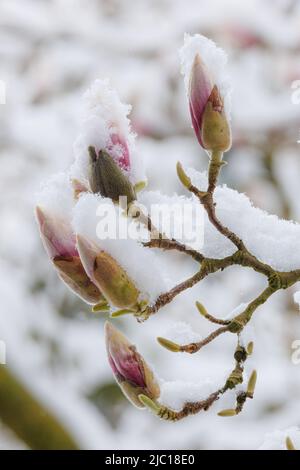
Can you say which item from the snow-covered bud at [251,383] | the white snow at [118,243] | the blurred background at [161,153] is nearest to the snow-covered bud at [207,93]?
the white snow at [118,243]

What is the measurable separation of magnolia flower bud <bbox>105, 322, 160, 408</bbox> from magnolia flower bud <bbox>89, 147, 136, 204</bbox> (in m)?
0.14

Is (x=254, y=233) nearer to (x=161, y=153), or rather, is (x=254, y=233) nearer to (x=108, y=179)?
(x=108, y=179)

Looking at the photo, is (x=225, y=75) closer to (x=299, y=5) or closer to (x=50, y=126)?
(x=299, y=5)

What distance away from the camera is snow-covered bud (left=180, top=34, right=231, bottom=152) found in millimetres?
705

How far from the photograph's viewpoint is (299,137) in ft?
8.92

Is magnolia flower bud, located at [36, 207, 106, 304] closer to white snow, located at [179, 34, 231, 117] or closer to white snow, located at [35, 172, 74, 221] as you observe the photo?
white snow, located at [35, 172, 74, 221]

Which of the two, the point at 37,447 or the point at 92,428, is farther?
the point at 92,428

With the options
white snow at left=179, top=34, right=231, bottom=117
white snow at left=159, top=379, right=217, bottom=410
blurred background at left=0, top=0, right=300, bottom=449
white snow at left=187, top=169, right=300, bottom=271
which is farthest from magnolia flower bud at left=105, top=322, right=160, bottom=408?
blurred background at left=0, top=0, right=300, bottom=449

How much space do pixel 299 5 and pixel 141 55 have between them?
682mm

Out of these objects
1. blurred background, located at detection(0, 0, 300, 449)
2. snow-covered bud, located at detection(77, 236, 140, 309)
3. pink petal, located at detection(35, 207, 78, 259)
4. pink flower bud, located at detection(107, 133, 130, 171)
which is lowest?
snow-covered bud, located at detection(77, 236, 140, 309)

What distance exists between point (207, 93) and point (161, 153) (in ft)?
8.26

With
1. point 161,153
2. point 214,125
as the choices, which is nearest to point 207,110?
point 214,125
